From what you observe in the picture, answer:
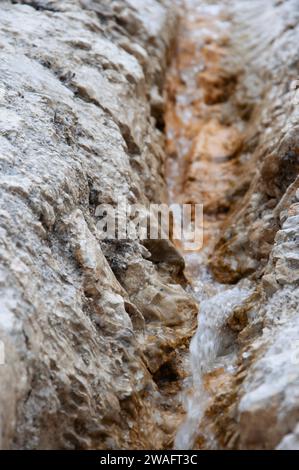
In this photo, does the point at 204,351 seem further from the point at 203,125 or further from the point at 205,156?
the point at 203,125

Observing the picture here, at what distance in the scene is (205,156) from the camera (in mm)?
6707

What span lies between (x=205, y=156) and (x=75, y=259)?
11.3 feet

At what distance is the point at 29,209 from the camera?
11.4 feet

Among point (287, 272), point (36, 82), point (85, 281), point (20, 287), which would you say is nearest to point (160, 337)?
point (85, 281)

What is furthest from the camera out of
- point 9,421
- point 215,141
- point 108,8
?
point 215,141

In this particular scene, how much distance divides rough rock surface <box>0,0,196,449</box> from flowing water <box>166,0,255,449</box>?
8.1 inches

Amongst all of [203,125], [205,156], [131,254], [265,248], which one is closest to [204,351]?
[131,254]

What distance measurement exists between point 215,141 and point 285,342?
13.1 feet

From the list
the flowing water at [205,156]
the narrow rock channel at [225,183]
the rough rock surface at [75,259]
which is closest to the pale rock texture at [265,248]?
the narrow rock channel at [225,183]

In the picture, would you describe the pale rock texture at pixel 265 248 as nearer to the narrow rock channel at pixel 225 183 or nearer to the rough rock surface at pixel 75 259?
the narrow rock channel at pixel 225 183

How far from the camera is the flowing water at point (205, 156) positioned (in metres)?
3.96

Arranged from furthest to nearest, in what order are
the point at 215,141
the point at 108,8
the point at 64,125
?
the point at 215,141 < the point at 108,8 < the point at 64,125

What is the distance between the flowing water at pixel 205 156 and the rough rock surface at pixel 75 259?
206 mm

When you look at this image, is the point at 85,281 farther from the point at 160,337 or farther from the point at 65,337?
the point at 160,337
